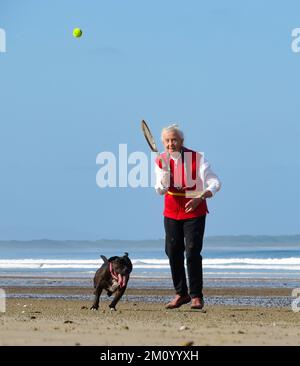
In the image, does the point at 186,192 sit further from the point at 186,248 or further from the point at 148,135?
the point at 148,135

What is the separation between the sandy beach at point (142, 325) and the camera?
8.82 m

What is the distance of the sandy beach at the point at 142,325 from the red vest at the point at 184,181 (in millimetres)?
1017

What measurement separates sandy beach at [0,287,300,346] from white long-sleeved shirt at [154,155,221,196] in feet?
4.07

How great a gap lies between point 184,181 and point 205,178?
21cm

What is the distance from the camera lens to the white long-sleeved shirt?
469 inches

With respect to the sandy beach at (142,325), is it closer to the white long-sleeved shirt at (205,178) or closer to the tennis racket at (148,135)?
the white long-sleeved shirt at (205,178)

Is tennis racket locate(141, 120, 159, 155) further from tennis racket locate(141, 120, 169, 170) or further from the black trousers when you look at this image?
the black trousers

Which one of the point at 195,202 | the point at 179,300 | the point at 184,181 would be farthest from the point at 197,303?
the point at 184,181

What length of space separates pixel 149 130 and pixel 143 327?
2.91 meters

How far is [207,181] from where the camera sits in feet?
39.3

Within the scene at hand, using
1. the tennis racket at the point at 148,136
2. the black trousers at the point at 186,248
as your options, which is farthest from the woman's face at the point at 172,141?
the black trousers at the point at 186,248

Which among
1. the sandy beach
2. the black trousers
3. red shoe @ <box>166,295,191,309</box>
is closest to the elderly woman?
the black trousers
